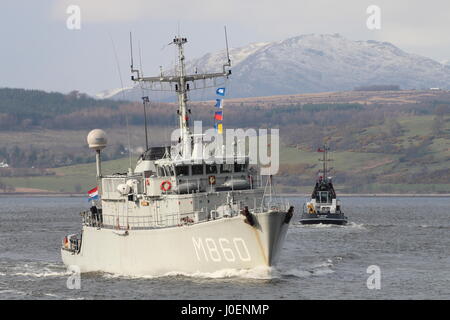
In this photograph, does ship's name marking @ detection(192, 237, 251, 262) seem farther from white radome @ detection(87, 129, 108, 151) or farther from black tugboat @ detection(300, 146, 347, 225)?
black tugboat @ detection(300, 146, 347, 225)

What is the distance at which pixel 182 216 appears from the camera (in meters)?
45.4

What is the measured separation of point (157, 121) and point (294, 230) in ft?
301

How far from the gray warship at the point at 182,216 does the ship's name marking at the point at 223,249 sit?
1.9 inches

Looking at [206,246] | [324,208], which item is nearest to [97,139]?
[206,246]

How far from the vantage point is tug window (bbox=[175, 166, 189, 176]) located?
4631cm

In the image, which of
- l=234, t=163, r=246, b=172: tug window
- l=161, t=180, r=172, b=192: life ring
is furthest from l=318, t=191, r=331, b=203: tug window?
l=161, t=180, r=172, b=192: life ring

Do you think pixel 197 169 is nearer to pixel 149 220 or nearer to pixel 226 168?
pixel 226 168

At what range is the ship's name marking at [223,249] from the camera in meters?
42.3

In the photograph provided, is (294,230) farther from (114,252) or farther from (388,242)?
(114,252)

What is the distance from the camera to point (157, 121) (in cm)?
17438

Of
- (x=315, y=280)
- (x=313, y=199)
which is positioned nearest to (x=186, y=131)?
(x=315, y=280)

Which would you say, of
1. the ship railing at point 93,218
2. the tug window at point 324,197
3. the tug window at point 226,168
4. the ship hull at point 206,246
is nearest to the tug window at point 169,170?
the tug window at point 226,168

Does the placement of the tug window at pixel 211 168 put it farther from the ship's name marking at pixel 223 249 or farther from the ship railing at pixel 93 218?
the ship railing at pixel 93 218

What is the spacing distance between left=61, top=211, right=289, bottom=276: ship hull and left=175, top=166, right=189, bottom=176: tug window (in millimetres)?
3577
